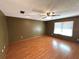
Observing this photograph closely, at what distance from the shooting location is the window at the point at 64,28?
525cm

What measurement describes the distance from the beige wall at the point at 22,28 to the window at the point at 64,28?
1.88 meters

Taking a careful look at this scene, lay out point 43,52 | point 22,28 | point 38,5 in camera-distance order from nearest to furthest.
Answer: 1. point 38,5
2. point 43,52
3. point 22,28

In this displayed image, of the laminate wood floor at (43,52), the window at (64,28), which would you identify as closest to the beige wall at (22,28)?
the laminate wood floor at (43,52)

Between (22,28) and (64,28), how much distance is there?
393cm

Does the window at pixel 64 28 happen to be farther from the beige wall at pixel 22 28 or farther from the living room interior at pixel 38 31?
the beige wall at pixel 22 28

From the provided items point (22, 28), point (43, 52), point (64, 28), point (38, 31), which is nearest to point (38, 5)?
point (43, 52)

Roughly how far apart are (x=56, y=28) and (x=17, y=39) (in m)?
4.23

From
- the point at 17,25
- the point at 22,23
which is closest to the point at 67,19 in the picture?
the point at 22,23

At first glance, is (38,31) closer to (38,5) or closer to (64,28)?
(64,28)

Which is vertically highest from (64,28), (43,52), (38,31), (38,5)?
(38,5)

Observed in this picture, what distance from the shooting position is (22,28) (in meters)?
5.44

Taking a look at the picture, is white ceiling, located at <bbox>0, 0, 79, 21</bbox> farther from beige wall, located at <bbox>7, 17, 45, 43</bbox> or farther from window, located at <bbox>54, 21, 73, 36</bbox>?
window, located at <bbox>54, 21, 73, 36</bbox>

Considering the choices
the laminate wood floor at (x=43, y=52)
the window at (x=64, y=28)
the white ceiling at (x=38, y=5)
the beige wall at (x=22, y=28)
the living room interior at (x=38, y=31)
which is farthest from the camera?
the window at (x=64, y=28)

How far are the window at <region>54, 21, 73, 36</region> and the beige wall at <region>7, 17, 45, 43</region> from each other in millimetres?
1876
